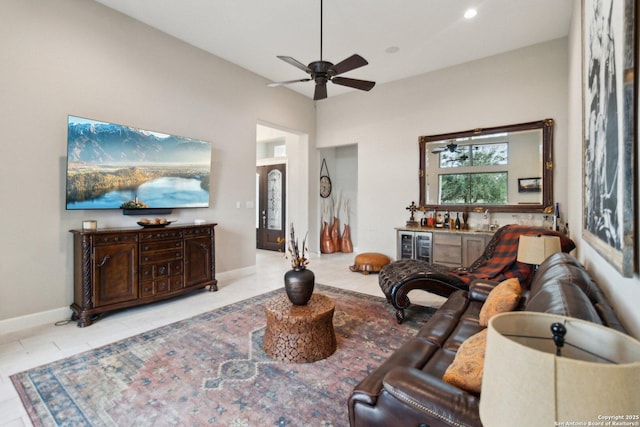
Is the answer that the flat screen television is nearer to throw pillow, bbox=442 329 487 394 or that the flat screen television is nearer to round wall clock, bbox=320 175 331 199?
round wall clock, bbox=320 175 331 199

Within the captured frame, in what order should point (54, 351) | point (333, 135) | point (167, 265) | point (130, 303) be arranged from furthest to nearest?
point (333, 135) < point (167, 265) < point (130, 303) < point (54, 351)

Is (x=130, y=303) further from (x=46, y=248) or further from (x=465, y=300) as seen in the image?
(x=465, y=300)

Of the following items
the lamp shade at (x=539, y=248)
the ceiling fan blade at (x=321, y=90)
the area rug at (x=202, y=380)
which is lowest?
the area rug at (x=202, y=380)

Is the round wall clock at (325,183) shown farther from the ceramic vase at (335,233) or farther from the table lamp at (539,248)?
the table lamp at (539,248)

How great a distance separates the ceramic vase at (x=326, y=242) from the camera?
24.8 ft

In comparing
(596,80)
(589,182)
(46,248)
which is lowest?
(46,248)

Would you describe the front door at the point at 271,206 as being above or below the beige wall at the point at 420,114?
below

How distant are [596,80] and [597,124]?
0.92 feet

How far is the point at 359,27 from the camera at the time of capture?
4164 mm

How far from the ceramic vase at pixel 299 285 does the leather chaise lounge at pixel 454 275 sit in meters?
1.05

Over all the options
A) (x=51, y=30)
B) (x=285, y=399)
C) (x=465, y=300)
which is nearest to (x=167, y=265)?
(x=285, y=399)

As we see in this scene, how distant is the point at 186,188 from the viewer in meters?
4.49

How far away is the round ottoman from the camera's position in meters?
5.57

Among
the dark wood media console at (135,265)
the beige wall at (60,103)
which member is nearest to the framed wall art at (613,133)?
the dark wood media console at (135,265)
